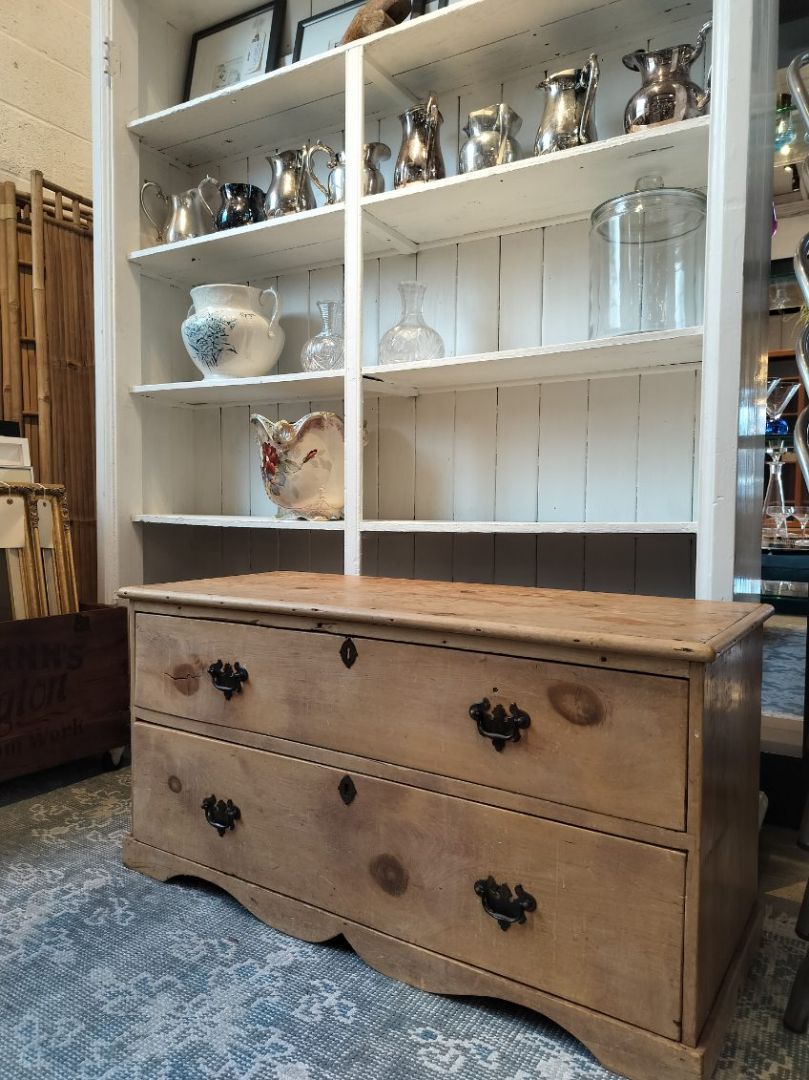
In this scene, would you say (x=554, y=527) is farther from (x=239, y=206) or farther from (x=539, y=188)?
(x=239, y=206)

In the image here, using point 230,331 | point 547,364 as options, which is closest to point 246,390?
point 230,331

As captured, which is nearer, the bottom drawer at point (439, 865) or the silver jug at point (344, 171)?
the bottom drawer at point (439, 865)

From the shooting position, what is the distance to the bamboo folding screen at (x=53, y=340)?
185 cm

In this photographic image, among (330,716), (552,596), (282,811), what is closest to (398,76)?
(552,596)

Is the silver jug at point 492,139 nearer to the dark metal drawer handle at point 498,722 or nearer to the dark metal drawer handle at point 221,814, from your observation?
the dark metal drawer handle at point 498,722

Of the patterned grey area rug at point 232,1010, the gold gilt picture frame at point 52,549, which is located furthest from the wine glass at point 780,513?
the gold gilt picture frame at point 52,549

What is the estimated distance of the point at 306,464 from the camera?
1679mm

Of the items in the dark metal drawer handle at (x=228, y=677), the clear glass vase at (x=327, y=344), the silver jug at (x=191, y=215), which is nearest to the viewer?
the dark metal drawer handle at (x=228, y=677)

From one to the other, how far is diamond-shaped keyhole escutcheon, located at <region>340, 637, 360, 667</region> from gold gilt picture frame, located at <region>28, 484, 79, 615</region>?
3.19 ft

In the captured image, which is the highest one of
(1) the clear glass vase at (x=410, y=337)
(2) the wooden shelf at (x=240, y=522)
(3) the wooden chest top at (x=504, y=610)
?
(1) the clear glass vase at (x=410, y=337)

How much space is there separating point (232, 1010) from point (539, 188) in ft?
5.03

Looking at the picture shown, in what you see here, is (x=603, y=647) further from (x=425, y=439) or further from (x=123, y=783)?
(x=123, y=783)

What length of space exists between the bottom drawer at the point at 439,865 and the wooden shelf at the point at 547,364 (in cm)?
86

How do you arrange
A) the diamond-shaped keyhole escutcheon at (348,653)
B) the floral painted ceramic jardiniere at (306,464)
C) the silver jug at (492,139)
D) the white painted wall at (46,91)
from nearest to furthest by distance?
the diamond-shaped keyhole escutcheon at (348,653) < the silver jug at (492,139) < the floral painted ceramic jardiniere at (306,464) < the white painted wall at (46,91)
